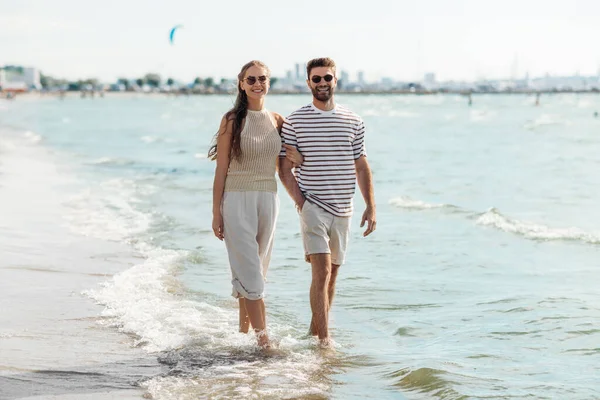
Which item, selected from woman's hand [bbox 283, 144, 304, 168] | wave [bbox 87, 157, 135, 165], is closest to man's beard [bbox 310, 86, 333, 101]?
woman's hand [bbox 283, 144, 304, 168]

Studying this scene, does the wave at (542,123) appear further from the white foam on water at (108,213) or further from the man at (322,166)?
the man at (322,166)

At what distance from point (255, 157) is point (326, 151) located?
1.52 feet

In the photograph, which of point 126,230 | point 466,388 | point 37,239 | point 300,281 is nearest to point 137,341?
point 466,388

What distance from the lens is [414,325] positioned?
7.32 meters

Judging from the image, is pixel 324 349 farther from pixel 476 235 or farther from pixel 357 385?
pixel 476 235

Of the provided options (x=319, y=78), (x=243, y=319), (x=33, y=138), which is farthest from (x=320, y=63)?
(x=33, y=138)

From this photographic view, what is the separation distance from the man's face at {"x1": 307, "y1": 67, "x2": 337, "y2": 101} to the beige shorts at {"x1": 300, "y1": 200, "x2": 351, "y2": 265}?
0.70 metres

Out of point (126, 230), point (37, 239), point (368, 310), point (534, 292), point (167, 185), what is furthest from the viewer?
point (167, 185)

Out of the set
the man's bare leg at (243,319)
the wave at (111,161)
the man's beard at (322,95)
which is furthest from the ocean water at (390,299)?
the wave at (111,161)

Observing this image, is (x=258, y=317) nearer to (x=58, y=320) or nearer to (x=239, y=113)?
(x=239, y=113)

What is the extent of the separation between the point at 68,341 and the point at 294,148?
2139mm

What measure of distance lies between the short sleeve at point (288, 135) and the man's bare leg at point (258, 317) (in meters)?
1.01

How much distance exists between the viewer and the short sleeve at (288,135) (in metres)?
5.67

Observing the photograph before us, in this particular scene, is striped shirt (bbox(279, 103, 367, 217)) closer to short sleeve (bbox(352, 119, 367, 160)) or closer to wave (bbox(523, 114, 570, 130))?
short sleeve (bbox(352, 119, 367, 160))
